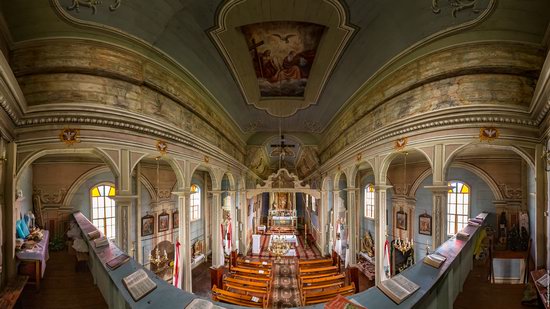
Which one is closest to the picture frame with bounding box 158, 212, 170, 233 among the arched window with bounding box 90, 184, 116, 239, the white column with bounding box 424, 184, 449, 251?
the arched window with bounding box 90, 184, 116, 239

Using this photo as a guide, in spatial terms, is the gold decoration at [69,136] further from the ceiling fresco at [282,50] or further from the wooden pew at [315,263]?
the wooden pew at [315,263]

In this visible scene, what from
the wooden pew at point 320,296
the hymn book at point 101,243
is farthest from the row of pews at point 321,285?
the hymn book at point 101,243

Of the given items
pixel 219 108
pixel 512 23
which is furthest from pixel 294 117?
pixel 512 23

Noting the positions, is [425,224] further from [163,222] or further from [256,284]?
[163,222]

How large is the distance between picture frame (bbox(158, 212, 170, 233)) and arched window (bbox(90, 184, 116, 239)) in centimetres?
158

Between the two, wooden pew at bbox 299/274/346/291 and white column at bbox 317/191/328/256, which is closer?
wooden pew at bbox 299/274/346/291

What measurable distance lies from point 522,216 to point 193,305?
8.88m

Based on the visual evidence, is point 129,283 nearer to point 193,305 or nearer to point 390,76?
point 193,305

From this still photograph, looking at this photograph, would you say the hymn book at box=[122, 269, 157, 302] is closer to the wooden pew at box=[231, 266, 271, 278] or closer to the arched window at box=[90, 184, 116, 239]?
the arched window at box=[90, 184, 116, 239]

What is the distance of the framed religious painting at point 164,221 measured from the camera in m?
9.27

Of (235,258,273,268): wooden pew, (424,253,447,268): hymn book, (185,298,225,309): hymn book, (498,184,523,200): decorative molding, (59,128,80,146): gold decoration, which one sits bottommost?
(235,258,273,268): wooden pew

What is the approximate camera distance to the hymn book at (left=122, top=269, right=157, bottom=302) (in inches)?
104

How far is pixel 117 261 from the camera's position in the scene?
3.34 metres

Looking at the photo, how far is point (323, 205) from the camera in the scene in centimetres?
1248
